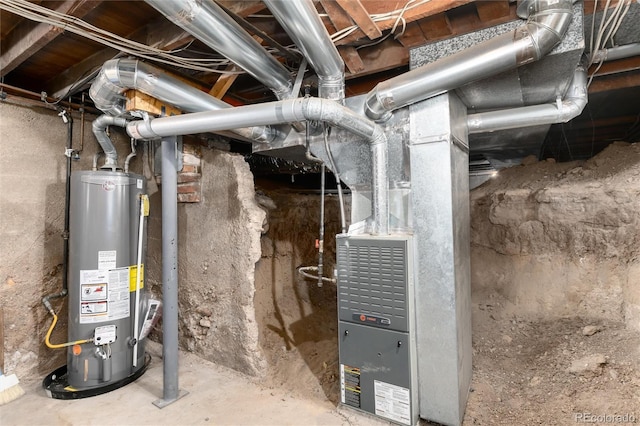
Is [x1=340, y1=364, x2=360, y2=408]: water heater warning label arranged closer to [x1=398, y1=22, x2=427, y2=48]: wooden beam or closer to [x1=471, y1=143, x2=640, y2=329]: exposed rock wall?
[x1=471, y1=143, x2=640, y2=329]: exposed rock wall

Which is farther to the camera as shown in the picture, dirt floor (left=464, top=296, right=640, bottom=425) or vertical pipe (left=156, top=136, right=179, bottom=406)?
vertical pipe (left=156, top=136, right=179, bottom=406)

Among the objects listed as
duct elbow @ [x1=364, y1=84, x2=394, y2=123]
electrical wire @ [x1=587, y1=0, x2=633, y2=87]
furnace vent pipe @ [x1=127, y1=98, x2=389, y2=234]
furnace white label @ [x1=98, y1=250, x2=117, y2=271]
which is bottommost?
furnace white label @ [x1=98, y1=250, x2=117, y2=271]

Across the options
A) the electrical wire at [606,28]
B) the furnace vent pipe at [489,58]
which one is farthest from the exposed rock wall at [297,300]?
the electrical wire at [606,28]

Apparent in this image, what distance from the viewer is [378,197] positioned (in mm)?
1754

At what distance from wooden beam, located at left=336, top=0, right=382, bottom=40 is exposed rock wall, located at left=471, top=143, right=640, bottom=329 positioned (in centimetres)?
176

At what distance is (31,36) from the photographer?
1.67 meters

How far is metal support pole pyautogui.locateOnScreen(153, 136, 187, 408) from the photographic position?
195 centimetres

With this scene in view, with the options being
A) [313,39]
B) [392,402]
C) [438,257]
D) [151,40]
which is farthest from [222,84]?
[392,402]

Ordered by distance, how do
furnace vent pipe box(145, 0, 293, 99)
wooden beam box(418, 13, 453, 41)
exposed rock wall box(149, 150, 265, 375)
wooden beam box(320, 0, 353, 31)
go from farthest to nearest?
1. exposed rock wall box(149, 150, 265, 375)
2. wooden beam box(418, 13, 453, 41)
3. wooden beam box(320, 0, 353, 31)
4. furnace vent pipe box(145, 0, 293, 99)

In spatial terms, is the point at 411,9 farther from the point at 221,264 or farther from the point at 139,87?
the point at 221,264

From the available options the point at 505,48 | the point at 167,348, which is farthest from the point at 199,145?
the point at 505,48

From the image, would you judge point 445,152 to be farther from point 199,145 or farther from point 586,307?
point 199,145

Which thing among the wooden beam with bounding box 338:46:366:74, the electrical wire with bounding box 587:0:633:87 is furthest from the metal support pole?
the electrical wire with bounding box 587:0:633:87

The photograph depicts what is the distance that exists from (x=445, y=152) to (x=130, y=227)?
2.04 meters
